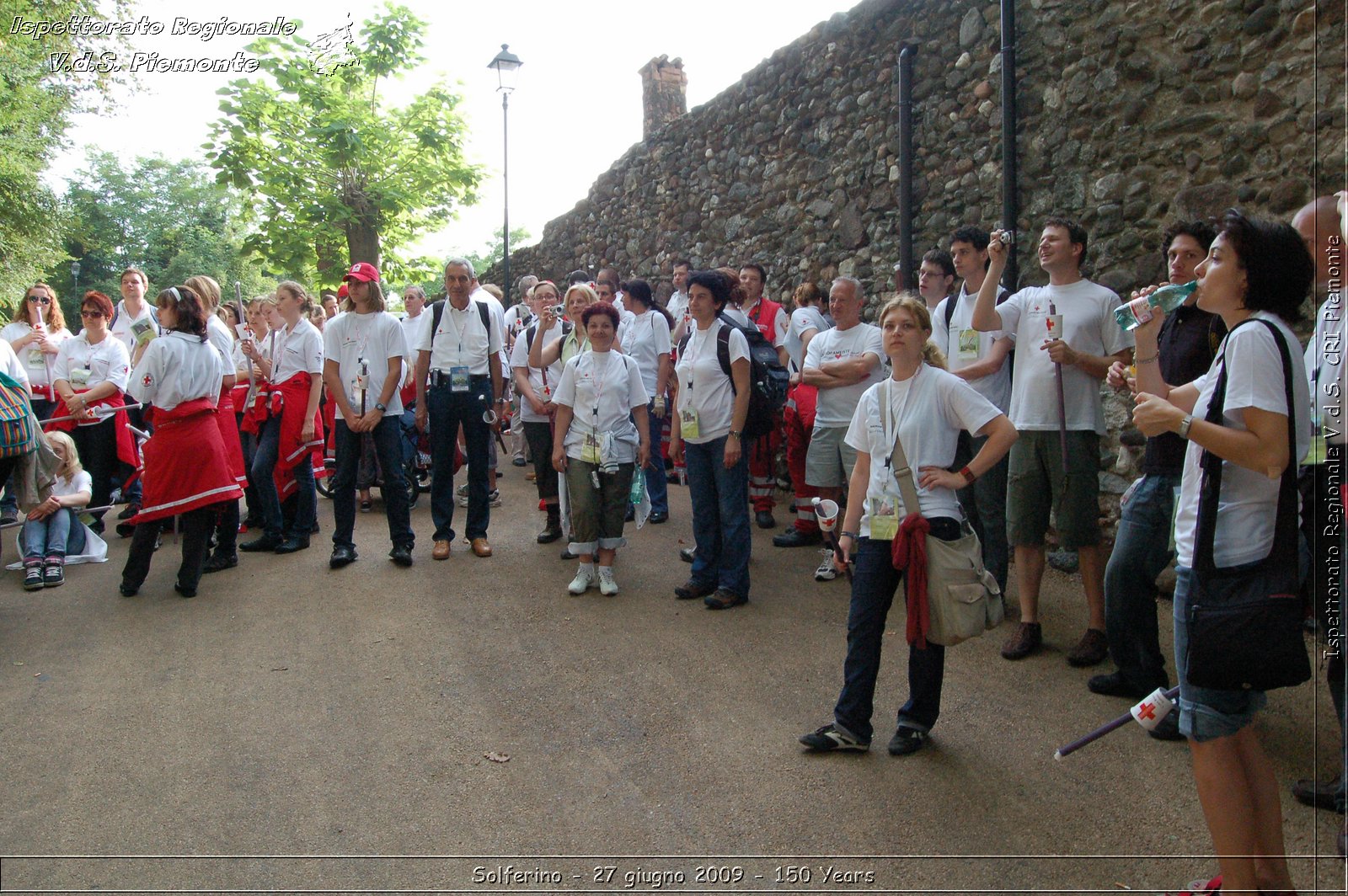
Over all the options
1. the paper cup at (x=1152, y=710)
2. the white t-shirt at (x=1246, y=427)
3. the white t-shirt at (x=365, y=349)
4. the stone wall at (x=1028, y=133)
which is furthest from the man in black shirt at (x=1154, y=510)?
the white t-shirt at (x=365, y=349)

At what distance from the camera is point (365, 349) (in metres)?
6.54

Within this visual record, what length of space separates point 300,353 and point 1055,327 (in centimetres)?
538

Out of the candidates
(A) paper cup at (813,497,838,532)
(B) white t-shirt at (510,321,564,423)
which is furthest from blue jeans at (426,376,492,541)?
(A) paper cup at (813,497,838,532)

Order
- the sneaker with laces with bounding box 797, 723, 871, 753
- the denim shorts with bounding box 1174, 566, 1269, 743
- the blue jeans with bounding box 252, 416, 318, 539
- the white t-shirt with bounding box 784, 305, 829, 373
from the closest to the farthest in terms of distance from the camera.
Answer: the denim shorts with bounding box 1174, 566, 1269, 743, the sneaker with laces with bounding box 797, 723, 871, 753, the blue jeans with bounding box 252, 416, 318, 539, the white t-shirt with bounding box 784, 305, 829, 373

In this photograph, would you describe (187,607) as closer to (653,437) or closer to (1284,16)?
(653,437)

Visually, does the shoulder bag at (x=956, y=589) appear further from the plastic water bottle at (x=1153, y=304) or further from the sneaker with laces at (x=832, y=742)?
the plastic water bottle at (x=1153, y=304)

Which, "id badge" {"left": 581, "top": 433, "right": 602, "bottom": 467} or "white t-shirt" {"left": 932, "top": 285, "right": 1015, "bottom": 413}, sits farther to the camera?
"id badge" {"left": 581, "top": 433, "right": 602, "bottom": 467}

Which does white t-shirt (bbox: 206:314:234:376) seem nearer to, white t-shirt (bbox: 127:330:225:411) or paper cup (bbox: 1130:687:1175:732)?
white t-shirt (bbox: 127:330:225:411)

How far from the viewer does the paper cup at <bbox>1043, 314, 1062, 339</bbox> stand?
4.54 metres

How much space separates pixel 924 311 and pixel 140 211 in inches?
1687

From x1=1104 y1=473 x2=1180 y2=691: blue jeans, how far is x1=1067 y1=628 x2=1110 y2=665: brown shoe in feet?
1.26

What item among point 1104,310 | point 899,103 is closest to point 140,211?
point 899,103

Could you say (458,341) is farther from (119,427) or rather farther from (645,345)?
(119,427)

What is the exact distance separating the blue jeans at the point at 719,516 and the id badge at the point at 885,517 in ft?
6.49
